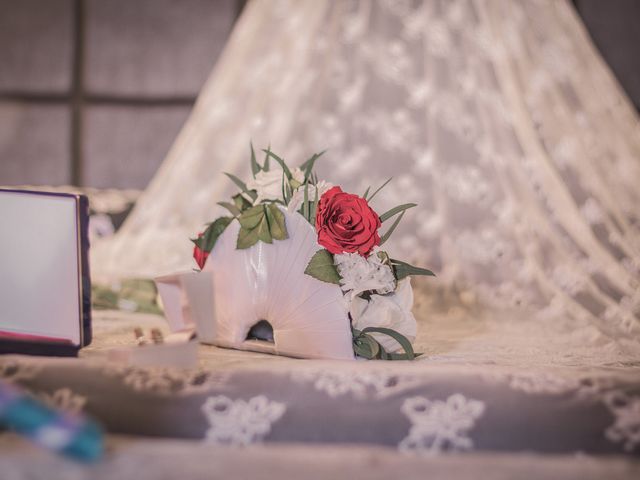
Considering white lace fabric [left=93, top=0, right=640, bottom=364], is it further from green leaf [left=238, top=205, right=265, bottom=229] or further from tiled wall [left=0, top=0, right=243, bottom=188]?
green leaf [left=238, top=205, right=265, bottom=229]

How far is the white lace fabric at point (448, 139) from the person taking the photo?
1654mm

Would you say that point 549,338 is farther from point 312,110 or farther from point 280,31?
point 280,31

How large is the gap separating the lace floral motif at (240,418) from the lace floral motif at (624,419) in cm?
39

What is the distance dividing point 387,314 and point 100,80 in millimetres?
1803

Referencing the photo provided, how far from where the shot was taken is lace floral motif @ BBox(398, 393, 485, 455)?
709 mm

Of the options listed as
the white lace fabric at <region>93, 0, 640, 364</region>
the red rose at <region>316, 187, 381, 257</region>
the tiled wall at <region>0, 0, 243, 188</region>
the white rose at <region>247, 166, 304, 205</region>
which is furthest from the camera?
the tiled wall at <region>0, 0, 243, 188</region>

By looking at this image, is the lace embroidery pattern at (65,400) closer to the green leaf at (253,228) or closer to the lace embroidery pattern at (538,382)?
the green leaf at (253,228)

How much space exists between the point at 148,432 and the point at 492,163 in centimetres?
131

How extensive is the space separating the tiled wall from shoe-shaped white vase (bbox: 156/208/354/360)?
56.1 inches

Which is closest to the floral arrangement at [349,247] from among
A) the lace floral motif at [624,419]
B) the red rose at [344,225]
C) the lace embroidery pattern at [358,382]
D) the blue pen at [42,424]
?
the red rose at [344,225]

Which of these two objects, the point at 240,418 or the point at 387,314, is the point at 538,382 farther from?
the point at 240,418

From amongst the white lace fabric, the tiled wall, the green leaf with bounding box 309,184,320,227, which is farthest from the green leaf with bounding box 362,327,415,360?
the tiled wall

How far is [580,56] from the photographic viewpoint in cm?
193

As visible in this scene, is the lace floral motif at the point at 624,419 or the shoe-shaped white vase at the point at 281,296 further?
the shoe-shaped white vase at the point at 281,296
